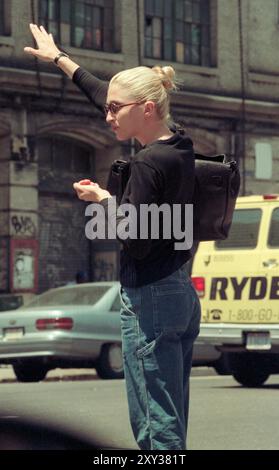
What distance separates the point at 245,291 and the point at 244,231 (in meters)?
0.89

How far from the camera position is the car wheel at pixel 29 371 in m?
17.6

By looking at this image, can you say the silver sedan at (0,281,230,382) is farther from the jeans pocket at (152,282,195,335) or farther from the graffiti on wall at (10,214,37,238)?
the jeans pocket at (152,282,195,335)

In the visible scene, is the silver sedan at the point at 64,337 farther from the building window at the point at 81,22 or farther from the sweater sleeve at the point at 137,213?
the sweater sleeve at the point at 137,213

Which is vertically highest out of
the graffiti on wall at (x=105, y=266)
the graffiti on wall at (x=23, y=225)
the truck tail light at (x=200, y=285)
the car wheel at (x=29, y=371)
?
the graffiti on wall at (x=23, y=225)

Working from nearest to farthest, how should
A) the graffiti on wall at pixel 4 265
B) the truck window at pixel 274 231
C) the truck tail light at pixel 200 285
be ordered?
the truck window at pixel 274 231, the truck tail light at pixel 200 285, the graffiti on wall at pixel 4 265

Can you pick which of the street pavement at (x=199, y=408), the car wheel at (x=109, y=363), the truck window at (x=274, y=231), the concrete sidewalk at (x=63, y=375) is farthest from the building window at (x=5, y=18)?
the truck window at (x=274, y=231)

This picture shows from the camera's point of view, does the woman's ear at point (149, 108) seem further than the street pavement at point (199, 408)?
No

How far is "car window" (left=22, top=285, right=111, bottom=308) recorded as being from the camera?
17.8 meters

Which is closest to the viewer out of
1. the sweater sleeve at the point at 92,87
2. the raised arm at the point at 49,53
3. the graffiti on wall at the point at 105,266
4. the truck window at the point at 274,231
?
the sweater sleeve at the point at 92,87

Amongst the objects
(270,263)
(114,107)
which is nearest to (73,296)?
(270,263)

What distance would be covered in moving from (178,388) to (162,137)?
0.89 m

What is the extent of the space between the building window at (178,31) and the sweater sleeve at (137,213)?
26379 mm

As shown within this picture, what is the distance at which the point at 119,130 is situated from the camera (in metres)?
4.41
